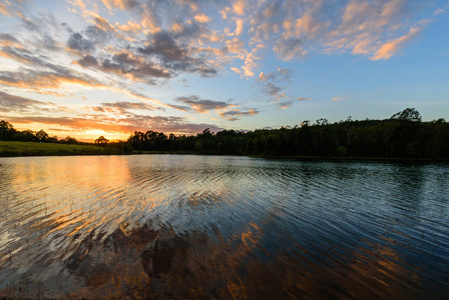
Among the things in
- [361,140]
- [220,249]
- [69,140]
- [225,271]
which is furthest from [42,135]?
[361,140]

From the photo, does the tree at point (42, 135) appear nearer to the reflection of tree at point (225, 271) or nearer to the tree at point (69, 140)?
the tree at point (69, 140)

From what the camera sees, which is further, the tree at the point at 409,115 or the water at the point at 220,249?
the tree at the point at 409,115

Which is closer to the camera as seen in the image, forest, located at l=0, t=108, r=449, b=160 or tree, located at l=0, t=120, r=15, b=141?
forest, located at l=0, t=108, r=449, b=160

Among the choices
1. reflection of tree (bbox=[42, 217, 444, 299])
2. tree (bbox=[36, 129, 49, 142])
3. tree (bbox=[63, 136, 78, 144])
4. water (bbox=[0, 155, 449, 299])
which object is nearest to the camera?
reflection of tree (bbox=[42, 217, 444, 299])

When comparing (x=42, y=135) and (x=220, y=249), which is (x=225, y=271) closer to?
(x=220, y=249)

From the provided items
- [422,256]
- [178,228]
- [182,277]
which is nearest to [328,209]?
[422,256]

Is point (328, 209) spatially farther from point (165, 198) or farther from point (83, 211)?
point (83, 211)

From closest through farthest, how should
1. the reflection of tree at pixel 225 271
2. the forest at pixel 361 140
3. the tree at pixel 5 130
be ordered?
the reflection of tree at pixel 225 271 → the forest at pixel 361 140 → the tree at pixel 5 130

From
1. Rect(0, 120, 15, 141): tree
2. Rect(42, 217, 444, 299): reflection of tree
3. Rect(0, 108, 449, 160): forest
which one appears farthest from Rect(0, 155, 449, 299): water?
Rect(0, 120, 15, 141): tree

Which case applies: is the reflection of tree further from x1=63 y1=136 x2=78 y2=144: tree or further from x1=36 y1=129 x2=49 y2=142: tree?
x1=36 y1=129 x2=49 y2=142: tree

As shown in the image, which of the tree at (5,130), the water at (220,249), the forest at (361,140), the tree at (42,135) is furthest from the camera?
the tree at (42,135)

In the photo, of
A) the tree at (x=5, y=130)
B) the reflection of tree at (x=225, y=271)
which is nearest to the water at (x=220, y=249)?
the reflection of tree at (x=225, y=271)

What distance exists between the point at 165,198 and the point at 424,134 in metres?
127

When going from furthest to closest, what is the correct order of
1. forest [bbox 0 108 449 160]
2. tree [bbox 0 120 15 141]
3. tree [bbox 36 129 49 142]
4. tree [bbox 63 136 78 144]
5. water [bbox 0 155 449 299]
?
tree [bbox 63 136 78 144] → tree [bbox 36 129 49 142] → tree [bbox 0 120 15 141] → forest [bbox 0 108 449 160] → water [bbox 0 155 449 299]
